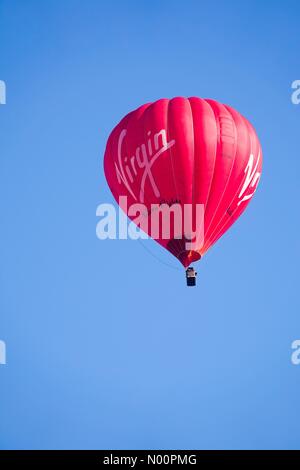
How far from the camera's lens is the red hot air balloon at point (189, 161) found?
669 inches

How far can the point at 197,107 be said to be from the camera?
57.3ft

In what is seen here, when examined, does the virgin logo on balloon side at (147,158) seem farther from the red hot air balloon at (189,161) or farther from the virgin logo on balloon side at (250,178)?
the virgin logo on balloon side at (250,178)

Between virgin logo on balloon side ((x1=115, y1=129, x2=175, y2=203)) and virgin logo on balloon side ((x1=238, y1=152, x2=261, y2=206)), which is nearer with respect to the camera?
virgin logo on balloon side ((x1=115, y1=129, x2=175, y2=203))

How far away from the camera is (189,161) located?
16984mm

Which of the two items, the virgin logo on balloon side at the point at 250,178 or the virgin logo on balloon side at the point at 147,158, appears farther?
the virgin logo on balloon side at the point at 250,178

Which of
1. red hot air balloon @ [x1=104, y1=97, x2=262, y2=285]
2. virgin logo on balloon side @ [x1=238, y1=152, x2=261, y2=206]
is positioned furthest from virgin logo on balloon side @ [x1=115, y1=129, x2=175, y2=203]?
virgin logo on balloon side @ [x1=238, y1=152, x2=261, y2=206]

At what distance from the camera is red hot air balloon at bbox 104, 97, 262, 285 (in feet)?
55.8

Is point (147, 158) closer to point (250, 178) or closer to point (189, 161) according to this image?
point (189, 161)

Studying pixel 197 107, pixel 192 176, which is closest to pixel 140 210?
pixel 192 176

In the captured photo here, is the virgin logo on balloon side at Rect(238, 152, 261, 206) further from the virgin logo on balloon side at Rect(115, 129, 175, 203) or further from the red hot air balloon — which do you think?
the virgin logo on balloon side at Rect(115, 129, 175, 203)

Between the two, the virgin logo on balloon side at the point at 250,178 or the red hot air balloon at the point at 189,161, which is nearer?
the red hot air balloon at the point at 189,161

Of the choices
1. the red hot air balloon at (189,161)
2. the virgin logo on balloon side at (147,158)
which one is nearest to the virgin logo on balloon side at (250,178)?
the red hot air balloon at (189,161)
